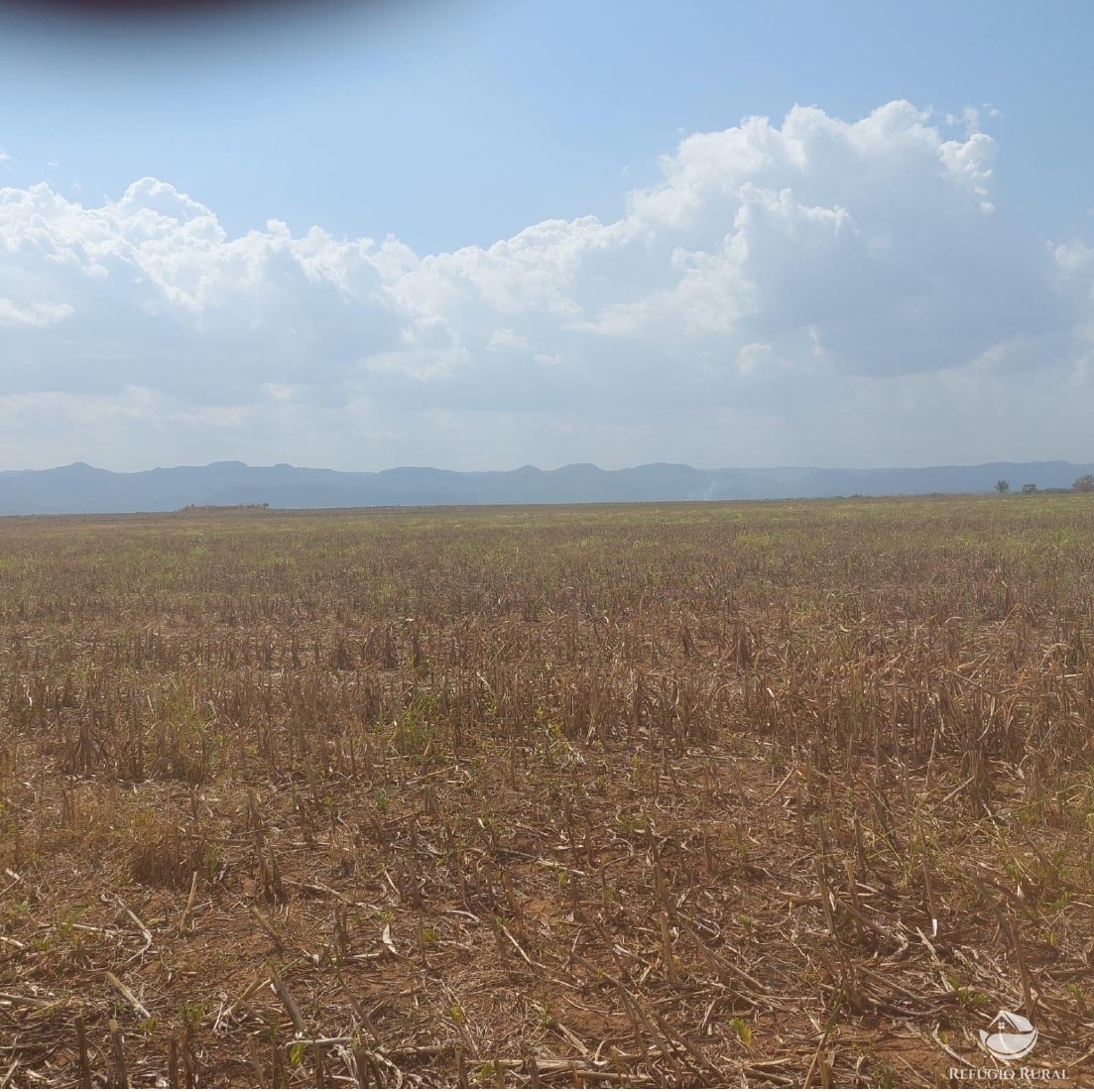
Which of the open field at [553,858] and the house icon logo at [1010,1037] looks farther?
the open field at [553,858]

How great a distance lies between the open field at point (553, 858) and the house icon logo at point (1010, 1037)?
0.06 metres

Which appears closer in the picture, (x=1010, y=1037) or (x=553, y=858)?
(x=1010, y=1037)

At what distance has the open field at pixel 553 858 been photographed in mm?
2932

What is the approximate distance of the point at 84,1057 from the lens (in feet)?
8.95

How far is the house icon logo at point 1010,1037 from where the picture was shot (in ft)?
9.08

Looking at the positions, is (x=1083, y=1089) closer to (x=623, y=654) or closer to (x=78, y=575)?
(x=623, y=654)

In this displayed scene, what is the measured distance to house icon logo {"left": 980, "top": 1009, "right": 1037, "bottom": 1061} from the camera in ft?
9.08

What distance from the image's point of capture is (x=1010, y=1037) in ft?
9.31

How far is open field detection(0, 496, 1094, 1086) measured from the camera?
9.62 feet

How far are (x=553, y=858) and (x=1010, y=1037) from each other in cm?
240

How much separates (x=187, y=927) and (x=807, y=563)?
650 inches

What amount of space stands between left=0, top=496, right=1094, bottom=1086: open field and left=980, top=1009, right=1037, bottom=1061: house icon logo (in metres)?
0.06

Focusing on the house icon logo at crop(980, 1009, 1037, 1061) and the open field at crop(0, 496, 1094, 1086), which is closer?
the house icon logo at crop(980, 1009, 1037, 1061)

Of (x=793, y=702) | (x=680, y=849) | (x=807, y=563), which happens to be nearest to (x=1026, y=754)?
(x=793, y=702)
